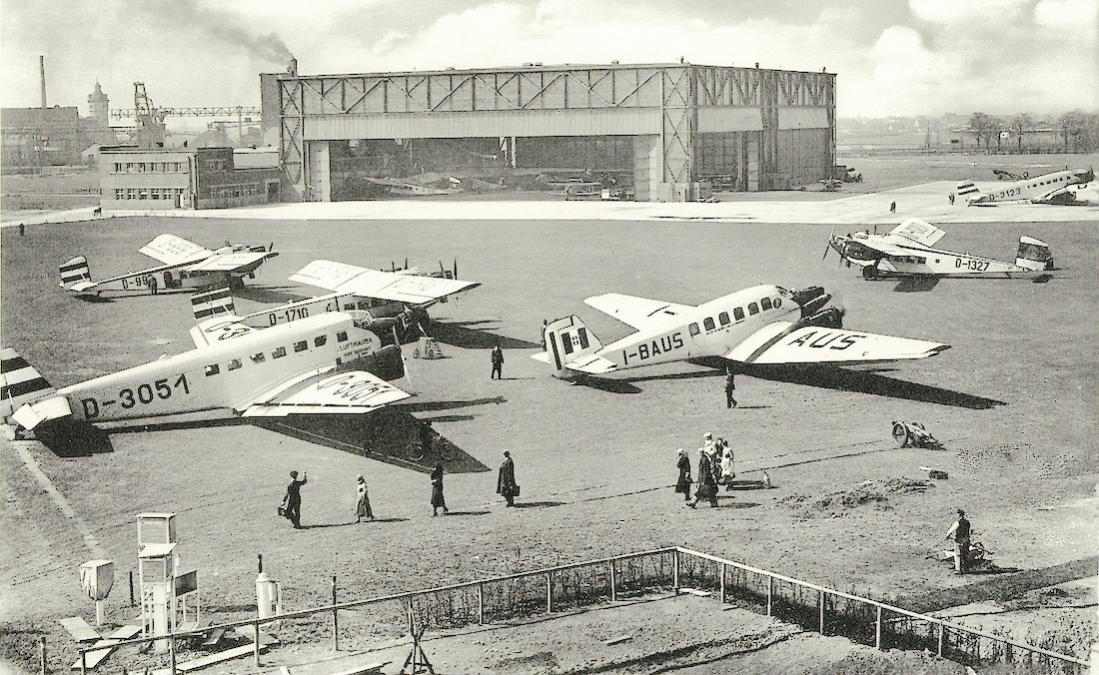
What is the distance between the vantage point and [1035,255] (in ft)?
144

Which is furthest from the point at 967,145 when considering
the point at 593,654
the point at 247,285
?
the point at 593,654

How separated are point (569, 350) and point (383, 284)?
357 inches

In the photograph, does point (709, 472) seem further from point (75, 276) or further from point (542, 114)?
point (542, 114)

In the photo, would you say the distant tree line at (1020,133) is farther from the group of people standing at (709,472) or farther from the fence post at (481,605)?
the fence post at (481,605)

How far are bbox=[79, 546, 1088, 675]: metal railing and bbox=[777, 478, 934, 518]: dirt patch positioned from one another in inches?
129

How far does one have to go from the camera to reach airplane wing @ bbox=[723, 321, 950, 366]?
32781mm

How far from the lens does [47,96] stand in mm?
26047

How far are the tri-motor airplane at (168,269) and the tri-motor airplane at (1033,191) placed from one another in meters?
42.5

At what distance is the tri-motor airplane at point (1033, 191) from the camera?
63875 millimetres

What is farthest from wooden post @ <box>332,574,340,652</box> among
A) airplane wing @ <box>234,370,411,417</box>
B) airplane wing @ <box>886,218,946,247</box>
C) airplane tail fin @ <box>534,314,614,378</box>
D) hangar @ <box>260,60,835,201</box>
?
hangar @ <box>260,60,835,201</box>

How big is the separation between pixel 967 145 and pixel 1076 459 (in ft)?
379

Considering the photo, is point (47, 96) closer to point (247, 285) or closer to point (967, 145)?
point (247, 285)

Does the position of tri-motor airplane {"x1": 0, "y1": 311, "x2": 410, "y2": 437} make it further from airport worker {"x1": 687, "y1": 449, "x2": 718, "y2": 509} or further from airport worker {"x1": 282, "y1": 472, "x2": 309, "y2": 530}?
airport worker {"x1": 687, "y1": 449, "x2": 718, "y2": 509}

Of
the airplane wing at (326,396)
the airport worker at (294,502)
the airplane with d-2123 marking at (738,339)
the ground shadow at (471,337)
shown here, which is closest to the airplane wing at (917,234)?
the airplane with d-2123 marking at (738,339)
